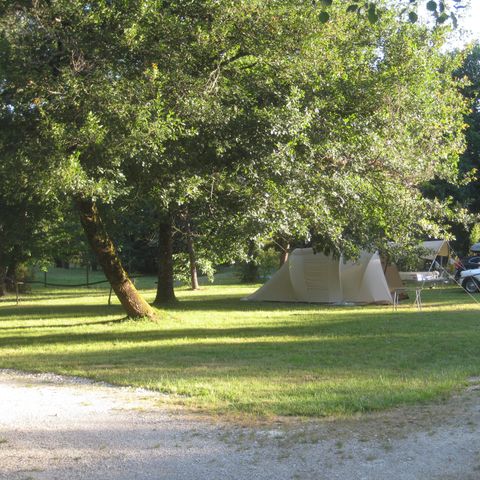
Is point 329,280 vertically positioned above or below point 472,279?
above

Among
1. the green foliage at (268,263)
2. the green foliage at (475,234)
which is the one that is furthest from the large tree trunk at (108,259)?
the green foliage at (475,234)

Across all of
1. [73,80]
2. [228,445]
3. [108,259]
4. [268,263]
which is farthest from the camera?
[268,263]

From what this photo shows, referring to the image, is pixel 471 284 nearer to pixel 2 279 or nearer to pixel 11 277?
pixel 2 279

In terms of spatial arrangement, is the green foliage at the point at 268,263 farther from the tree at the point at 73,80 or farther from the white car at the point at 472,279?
the tree at the point at 73,80

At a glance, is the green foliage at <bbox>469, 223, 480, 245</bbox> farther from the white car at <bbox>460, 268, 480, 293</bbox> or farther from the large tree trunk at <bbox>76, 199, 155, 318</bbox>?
the large tree trunk at <bbox>76, 199, 155, 318</bbox>

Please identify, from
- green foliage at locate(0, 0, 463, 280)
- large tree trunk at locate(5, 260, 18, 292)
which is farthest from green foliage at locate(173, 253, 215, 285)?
green foliage at locate(0, 0, 463, 280)

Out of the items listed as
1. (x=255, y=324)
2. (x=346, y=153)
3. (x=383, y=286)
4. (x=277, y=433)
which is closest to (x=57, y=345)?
(x=255, y=324)

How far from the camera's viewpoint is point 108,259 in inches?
615

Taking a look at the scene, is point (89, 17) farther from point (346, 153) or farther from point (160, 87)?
point (346, 153)

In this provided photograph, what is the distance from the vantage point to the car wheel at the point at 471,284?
86.7 feet

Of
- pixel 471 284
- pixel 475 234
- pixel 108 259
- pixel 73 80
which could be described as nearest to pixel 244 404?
pixel 73 80

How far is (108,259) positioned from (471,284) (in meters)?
17.0

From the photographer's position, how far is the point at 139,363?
1041 centimetres

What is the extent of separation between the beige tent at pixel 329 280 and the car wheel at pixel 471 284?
5.05m
